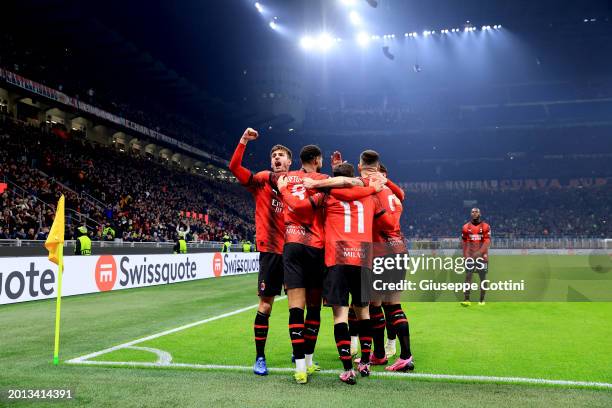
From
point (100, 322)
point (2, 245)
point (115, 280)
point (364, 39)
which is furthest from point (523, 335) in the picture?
point (364, 39)

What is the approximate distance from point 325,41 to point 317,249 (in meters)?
45.3

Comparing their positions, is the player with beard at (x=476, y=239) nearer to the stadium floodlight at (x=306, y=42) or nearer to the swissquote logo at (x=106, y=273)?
the swissquote logo at (x=106, y=273)

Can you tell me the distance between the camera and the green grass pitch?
4.53 metres

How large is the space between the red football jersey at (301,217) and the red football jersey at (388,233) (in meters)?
0.95

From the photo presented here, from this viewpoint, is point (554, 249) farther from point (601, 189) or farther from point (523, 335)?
point (523, 335)

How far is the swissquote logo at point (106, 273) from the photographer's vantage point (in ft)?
48.4

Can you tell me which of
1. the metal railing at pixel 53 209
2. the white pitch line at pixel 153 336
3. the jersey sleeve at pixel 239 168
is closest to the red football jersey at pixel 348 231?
the jersey sleeve at pixel 239 168

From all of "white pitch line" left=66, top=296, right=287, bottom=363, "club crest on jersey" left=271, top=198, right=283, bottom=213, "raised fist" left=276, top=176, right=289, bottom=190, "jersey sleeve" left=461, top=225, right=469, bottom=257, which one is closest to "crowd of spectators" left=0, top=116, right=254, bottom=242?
"white pitch line" left=66, top=296, right=287, bottom=363

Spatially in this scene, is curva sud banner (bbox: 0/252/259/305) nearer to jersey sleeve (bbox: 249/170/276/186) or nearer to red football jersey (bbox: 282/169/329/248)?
jersey sleeve (bbox: 249/170/276/186)

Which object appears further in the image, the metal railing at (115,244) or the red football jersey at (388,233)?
the metal railing at (115,244)

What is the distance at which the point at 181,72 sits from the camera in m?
40.6

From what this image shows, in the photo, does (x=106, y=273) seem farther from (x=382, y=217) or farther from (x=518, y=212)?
(x=518, y=212)

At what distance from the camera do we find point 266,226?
5.70 m

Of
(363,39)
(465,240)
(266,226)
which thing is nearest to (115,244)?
(465,240)
